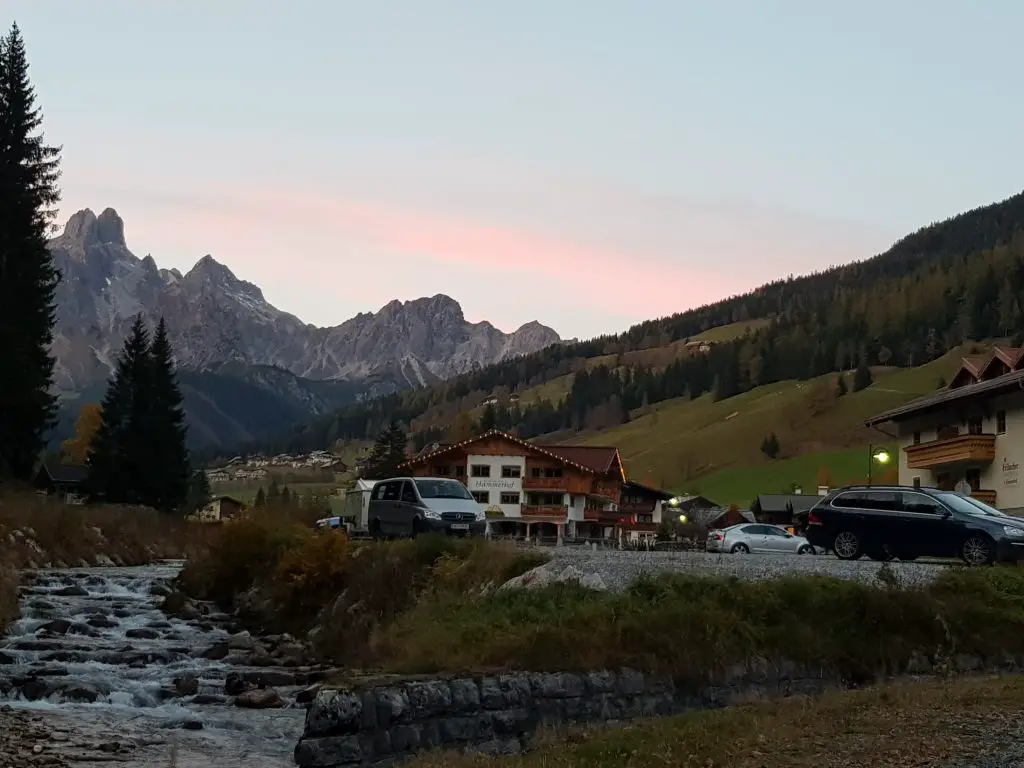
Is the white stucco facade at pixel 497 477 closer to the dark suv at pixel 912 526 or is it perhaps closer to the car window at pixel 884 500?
the dark suv at pixel 912 526

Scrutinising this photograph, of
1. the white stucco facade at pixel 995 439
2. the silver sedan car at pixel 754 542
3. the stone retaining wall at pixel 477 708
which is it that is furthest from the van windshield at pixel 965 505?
the white stucco facade at pixel 995 439

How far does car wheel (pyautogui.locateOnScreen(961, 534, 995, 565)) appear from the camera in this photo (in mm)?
25938

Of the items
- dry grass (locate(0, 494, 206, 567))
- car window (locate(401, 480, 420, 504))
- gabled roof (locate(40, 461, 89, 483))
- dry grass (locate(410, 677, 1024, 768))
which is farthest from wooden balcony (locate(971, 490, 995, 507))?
gabled roof (locate(40, 461, 89, 483))

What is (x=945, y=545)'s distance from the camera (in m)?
26.9

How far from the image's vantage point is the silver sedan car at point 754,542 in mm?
48375

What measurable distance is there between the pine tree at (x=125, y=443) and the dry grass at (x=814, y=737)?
57.5 m

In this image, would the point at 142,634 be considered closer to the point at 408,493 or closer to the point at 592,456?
the point at 408,493

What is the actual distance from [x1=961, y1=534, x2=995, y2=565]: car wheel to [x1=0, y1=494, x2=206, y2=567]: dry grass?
89.4 feet

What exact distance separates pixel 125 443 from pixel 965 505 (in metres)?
52.9

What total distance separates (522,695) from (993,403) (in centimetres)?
4288

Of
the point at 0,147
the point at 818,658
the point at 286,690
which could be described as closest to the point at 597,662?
the point at 818,658

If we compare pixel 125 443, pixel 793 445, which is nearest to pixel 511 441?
pixel 125 443

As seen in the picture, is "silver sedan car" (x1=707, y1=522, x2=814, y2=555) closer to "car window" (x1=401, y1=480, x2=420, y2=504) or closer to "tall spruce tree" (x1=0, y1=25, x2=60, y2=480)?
"car window" (x1=401, y1=480, x2=420, y2=504)

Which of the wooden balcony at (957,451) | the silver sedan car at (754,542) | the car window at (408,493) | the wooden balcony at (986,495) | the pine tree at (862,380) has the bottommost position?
the silver sedan car at (754,542)
